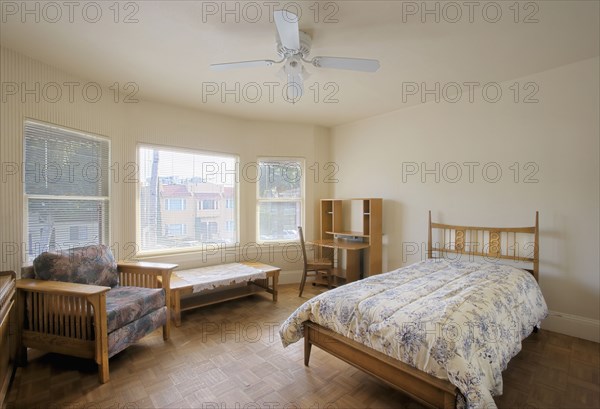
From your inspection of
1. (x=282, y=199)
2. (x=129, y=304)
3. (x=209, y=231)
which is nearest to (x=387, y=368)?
(x=129, y=304)

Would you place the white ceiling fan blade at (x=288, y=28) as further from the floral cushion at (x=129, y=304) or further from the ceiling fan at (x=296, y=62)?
the floral cushion at (x=129, y=304)

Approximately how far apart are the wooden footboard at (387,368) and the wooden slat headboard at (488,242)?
2.00 metres

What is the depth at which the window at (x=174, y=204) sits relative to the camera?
3.73 meters

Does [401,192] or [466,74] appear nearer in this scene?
[466,74]

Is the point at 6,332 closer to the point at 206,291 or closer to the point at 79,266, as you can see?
the point at 79,266

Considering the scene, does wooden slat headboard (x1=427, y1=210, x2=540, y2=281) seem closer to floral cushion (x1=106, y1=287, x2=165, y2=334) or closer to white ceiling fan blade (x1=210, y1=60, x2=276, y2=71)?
white ceiling fan blade (x1=210, y1=60, x2=276, y2=71)

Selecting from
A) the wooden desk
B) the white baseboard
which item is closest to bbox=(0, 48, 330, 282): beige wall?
the wooden desk

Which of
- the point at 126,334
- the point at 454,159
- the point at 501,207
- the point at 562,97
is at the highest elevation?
the point at 562,97

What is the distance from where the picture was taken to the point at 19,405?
178cm

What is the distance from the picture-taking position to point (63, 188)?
2.82 m

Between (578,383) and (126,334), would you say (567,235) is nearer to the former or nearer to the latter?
(578,383)

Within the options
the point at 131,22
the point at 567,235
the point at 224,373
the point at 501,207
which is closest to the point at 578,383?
the point at 567,235

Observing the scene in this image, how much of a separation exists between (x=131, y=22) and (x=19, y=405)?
264 centimetres

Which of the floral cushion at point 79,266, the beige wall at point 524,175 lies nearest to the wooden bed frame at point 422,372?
the beige wall at point 524,175
